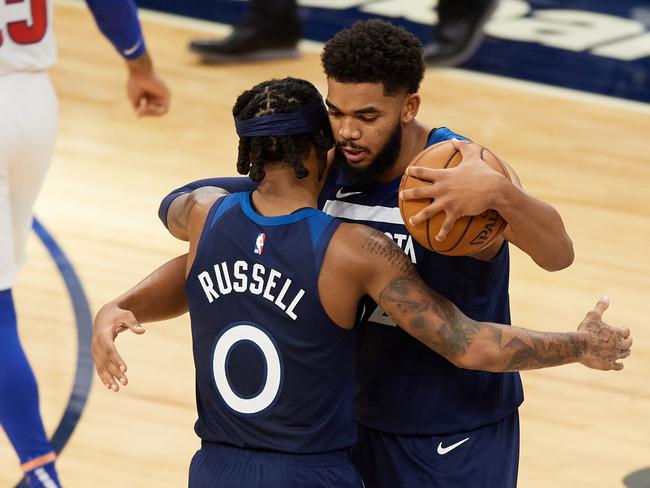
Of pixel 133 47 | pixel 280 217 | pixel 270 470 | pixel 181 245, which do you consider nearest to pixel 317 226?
pixel 280 217

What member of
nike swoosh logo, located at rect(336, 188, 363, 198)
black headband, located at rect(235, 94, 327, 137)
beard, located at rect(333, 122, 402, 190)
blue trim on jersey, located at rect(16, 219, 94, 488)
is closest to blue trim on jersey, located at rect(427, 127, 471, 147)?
beard, located at rect(333, 122, 402, 190)

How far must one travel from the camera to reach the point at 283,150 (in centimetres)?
307

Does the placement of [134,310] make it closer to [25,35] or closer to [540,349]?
[540,349]

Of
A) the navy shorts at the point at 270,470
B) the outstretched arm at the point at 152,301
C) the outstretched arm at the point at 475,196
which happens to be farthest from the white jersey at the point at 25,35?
the outstretched arm at the point at 475,196

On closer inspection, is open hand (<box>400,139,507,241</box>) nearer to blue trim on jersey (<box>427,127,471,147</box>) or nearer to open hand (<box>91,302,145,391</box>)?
blue trim on jersey (<box>427,127,471,147</box>)

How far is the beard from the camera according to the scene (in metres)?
3.22

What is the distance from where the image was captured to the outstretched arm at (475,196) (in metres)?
2.86

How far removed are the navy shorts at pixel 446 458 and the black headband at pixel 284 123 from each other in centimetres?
94

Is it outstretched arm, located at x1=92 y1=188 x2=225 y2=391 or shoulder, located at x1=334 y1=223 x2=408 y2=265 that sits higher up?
shoulder, located at x1=334 y1=223 x2=408 y2=265

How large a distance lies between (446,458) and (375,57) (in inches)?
43.5

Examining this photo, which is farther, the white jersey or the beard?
the white jersey

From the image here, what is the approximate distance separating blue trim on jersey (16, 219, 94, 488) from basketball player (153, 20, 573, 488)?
187 centimetres

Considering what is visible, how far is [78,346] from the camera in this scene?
570 cm

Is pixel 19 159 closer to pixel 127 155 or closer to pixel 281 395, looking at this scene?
pixel 281 395
